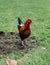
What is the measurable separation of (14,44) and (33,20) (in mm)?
3126

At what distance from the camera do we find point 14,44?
7.45 metres

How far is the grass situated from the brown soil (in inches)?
7.2

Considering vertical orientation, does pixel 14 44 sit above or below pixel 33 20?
above

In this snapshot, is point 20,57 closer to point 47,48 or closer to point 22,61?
point 22,61

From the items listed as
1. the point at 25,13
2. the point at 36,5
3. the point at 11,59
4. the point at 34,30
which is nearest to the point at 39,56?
the point at 11,59

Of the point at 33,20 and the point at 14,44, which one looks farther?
the point at 33,20

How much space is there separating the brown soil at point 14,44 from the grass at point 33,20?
182 mm

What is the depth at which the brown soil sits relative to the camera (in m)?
7.04

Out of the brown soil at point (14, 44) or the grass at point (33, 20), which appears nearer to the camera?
the grass at point (33, 20)

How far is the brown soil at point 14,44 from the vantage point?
7.04 metres

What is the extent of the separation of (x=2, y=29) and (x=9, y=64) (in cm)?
292

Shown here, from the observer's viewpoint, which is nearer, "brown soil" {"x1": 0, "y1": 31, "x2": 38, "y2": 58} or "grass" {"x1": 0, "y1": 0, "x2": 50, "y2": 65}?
"grass" {"x1": 0, "y1": 0, "x2": 50, "y2": 65}

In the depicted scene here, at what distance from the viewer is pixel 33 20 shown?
34.2ft

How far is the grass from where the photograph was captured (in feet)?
21.7
